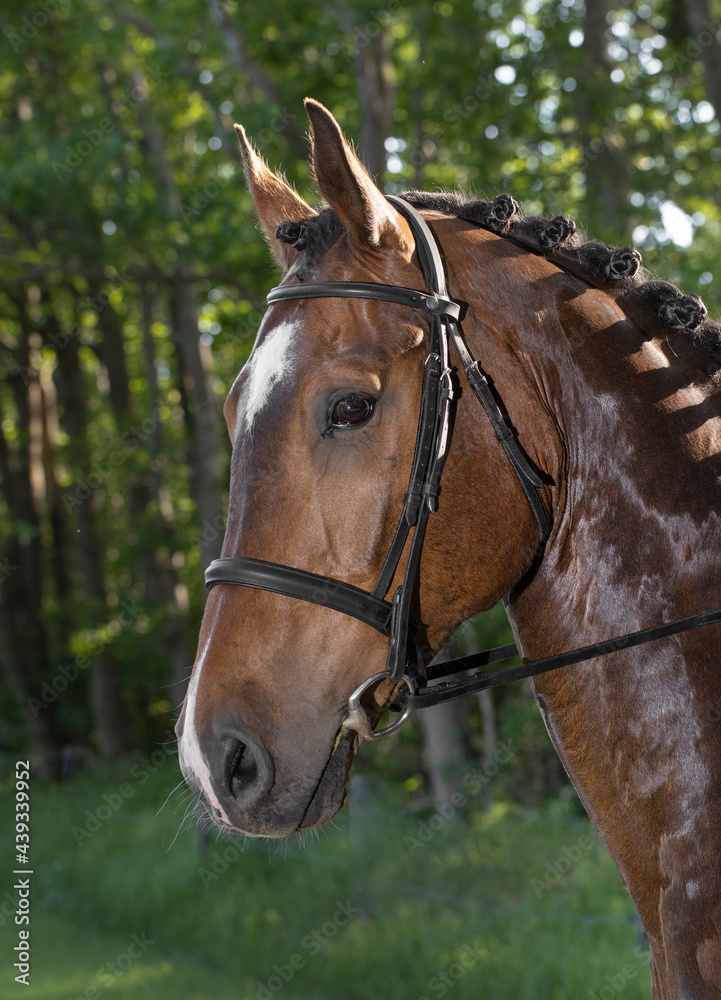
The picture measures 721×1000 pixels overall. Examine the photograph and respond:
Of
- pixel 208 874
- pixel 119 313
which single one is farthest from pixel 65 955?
pixel 119 313

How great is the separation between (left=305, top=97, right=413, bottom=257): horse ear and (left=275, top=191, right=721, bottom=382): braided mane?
0.40 ft

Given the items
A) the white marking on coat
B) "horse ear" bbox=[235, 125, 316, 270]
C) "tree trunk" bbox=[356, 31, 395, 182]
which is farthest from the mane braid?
"tree trunk" bbox=[356, 31, 395, 182]

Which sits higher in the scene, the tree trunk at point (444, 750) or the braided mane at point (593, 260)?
the braided mane at point (593, 260)

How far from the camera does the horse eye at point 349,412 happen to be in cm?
170

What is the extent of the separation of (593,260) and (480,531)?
30.0 inches

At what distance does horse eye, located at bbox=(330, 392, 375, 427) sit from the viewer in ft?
5.59

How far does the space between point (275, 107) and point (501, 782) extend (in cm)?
779

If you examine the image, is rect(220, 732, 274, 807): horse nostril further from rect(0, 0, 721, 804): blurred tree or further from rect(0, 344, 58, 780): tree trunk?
rect(0, 344, 58, 780): tree trunk

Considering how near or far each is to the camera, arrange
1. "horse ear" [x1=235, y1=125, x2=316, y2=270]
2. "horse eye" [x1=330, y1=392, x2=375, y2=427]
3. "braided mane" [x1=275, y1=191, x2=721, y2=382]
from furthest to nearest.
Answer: "horse ear" [x1=235, y1=125, x2=316, y2=270], "braided mane" [x1=275, y1=191, x2=721, y2=382], "horse eye" [x1=330, y1=392, x2=375, y2=427]

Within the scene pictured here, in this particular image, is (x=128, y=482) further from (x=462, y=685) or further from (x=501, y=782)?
(x=462, y=685)

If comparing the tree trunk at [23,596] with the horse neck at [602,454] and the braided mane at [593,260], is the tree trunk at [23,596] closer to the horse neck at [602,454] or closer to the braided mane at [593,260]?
the braided mane at [593,260]

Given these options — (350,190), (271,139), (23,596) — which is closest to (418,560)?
(350,190)

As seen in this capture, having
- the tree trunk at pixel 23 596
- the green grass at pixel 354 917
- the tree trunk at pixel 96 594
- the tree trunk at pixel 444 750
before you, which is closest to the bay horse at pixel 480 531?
the green grass at pixel 354 917

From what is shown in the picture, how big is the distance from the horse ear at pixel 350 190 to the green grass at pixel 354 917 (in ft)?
12.6
